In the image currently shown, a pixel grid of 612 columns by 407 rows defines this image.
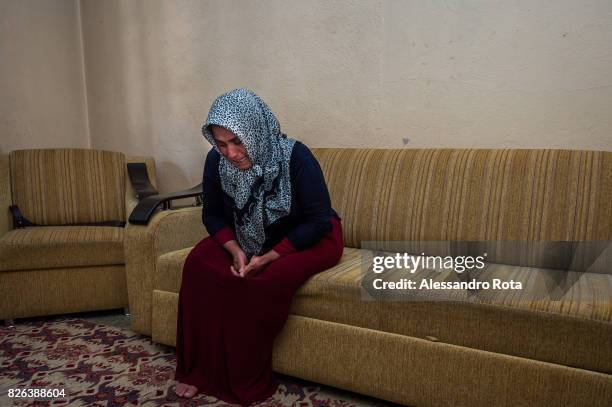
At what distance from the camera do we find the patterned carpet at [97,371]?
1567mm

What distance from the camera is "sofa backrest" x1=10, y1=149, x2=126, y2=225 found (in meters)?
2.61

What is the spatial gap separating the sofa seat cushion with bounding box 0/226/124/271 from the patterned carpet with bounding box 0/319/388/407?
31 centimetres

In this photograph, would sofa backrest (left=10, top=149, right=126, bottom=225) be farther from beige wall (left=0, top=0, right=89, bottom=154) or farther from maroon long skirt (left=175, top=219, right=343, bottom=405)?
maroon long skirt (left=175, top=219, right=343, bottom=405)

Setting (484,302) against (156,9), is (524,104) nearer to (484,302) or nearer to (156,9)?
(484,302)

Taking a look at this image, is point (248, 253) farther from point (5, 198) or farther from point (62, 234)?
point (5, 198)

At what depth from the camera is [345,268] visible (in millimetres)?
1647

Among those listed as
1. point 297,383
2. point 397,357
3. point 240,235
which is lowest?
point 297,383

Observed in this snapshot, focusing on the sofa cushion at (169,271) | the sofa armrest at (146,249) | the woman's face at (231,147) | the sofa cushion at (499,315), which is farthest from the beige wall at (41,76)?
the sofa cushion at (499,315)

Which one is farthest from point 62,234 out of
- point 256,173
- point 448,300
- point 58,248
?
point 448,300

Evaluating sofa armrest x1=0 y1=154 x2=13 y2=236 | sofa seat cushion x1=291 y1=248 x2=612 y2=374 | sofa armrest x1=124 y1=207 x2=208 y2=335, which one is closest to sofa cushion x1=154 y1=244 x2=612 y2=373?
sofa seat cushion x1=291 y1=248 x2=612 y2=374

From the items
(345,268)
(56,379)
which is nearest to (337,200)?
(345,268)

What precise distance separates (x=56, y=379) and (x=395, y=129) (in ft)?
5.92

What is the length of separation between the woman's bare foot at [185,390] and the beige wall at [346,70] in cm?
140

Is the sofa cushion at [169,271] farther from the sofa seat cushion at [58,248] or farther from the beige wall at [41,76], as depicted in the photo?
the beige wall at [41,76]
